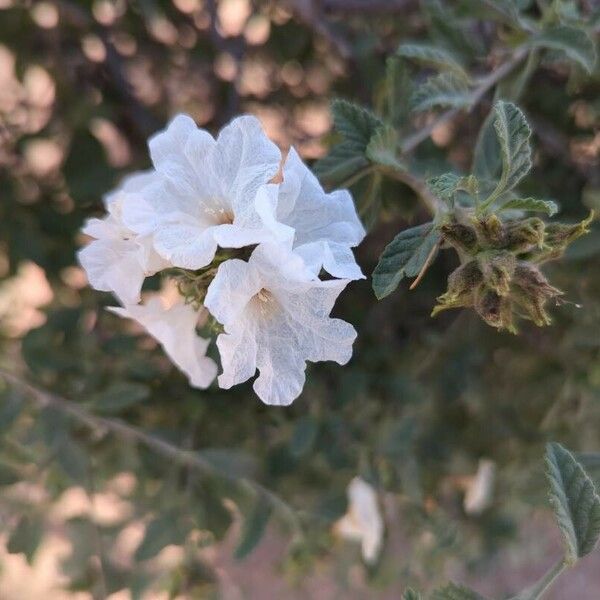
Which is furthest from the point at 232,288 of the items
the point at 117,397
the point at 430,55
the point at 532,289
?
the point at 117,397

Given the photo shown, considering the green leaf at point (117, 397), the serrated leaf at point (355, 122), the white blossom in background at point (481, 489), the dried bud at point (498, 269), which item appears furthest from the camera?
the white blossom in background at point (481, 489)

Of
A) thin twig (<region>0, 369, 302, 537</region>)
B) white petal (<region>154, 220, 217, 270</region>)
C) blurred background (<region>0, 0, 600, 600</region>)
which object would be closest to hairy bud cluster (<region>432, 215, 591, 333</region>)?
white petal (<region>154, 220, 217, 270</region>)

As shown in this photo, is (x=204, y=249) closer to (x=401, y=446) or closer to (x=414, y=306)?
(x=401, y=446)

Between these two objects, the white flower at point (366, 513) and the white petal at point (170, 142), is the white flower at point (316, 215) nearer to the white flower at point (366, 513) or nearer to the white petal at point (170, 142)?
the white petal at point (170, 142)

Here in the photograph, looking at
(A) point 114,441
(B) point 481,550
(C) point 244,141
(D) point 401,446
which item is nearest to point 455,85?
(C) point 244,141

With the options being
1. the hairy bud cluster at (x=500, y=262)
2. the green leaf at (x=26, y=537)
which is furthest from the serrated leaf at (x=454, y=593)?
the green leaf at (x=26, y=537)

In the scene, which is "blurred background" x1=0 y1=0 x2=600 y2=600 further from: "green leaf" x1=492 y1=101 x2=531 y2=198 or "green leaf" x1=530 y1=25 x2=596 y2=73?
"green leaf" x1=492 y1=101 x2=531 y2=198

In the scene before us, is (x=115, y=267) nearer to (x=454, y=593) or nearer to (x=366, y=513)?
(x=454, y=593)

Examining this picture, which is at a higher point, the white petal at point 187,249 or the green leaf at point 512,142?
the green leaf at point 512,142
